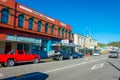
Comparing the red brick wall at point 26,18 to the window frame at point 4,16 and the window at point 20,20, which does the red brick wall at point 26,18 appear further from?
the window at point 20,20

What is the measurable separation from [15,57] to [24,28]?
12.3 m

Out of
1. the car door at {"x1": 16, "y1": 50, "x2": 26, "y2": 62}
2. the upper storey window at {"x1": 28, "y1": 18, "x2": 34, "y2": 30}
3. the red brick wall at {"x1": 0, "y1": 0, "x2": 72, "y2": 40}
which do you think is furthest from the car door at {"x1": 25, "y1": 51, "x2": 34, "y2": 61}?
the upper storey window at {"x1": 28, "y1": 18, "x2": 34, "y2": 30}

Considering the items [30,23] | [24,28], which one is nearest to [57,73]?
[24,28]

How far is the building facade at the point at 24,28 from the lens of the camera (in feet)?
92.4

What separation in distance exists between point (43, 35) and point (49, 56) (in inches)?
194

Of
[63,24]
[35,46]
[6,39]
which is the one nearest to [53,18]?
[63,24]

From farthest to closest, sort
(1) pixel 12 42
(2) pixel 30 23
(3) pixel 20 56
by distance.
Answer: (2) pixel 30 23
(1) pixel 12 42
(3) pixel 20 56

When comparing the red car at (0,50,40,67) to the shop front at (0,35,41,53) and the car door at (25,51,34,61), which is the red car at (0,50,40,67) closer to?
the car door at (25,51,34,61)

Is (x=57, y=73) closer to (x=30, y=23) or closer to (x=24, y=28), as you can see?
(x=24, y=28)

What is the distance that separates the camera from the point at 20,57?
21.6m

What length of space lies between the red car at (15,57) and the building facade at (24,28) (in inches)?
198

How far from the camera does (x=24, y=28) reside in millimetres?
32469

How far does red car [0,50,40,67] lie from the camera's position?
19406 millimetres

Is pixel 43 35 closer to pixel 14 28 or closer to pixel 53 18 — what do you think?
pixel 53 18
